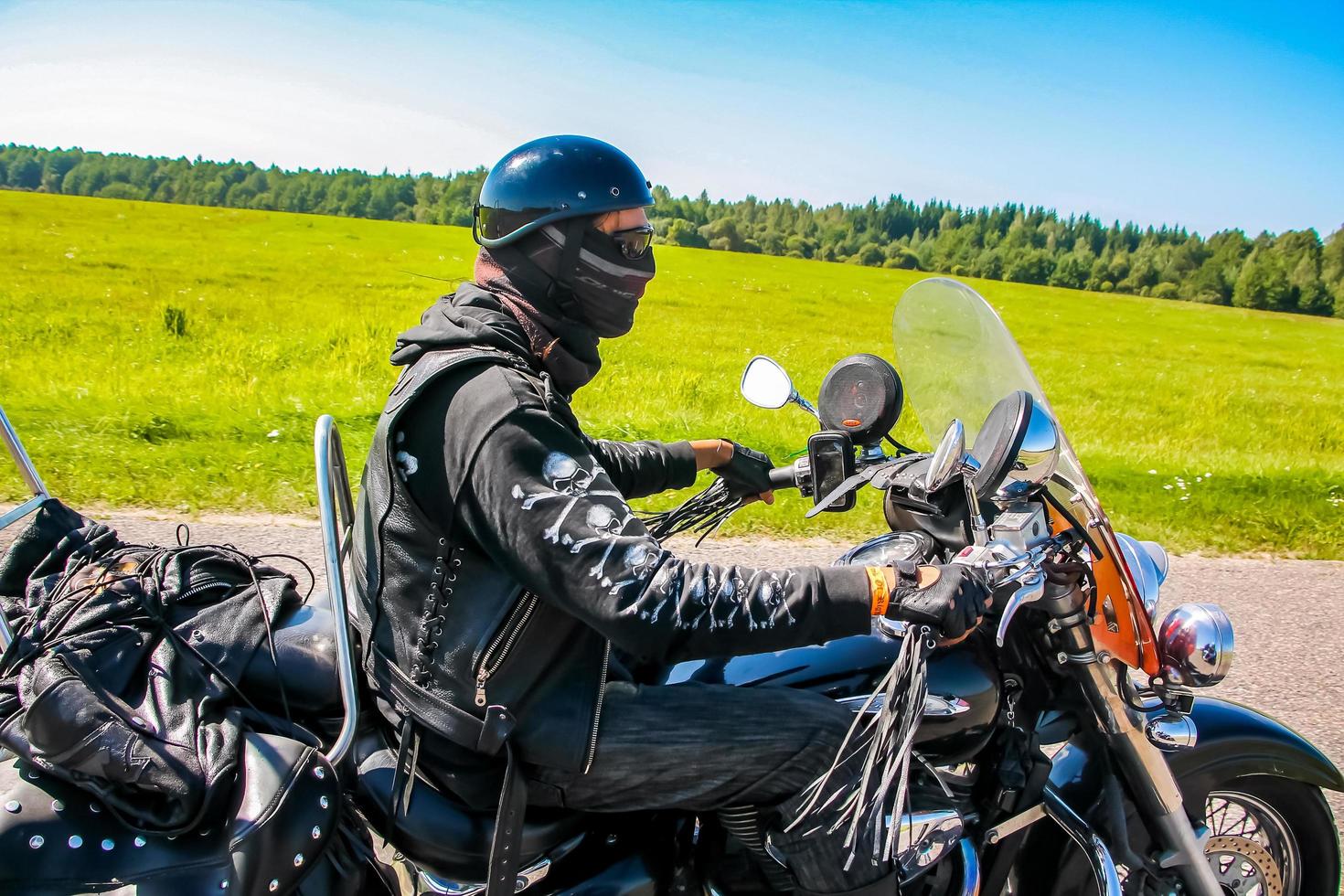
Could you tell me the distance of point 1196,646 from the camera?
212cm

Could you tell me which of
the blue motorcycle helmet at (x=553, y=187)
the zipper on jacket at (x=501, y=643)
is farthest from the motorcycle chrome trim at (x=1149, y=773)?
the blue motorcycle helmet at (x=553, y=187)

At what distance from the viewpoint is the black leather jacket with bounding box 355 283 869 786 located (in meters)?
1.74

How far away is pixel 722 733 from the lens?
6.48ft

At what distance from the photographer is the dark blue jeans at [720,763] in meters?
1.96

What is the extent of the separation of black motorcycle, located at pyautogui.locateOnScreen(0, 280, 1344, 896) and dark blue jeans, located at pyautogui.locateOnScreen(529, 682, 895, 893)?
0.08 m

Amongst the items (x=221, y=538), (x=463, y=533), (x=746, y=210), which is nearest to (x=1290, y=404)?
(x=221, y=538)

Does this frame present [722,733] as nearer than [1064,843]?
Yes

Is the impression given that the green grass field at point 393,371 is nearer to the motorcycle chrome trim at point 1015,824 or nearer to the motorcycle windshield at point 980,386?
the motorcycle windshield at point 980,386

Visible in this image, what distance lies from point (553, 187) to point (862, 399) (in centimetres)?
97

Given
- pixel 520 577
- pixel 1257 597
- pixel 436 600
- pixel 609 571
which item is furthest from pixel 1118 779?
pixel 1257 597

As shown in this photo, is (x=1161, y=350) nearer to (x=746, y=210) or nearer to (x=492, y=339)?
(x=492, y=339)

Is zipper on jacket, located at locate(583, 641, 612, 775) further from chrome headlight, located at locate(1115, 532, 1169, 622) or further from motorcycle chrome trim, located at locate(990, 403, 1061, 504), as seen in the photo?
chrome headlight, located at locate(1115, 532, 1169, 622)

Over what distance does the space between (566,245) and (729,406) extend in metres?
9.05

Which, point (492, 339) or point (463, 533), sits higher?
point (492, 339)
